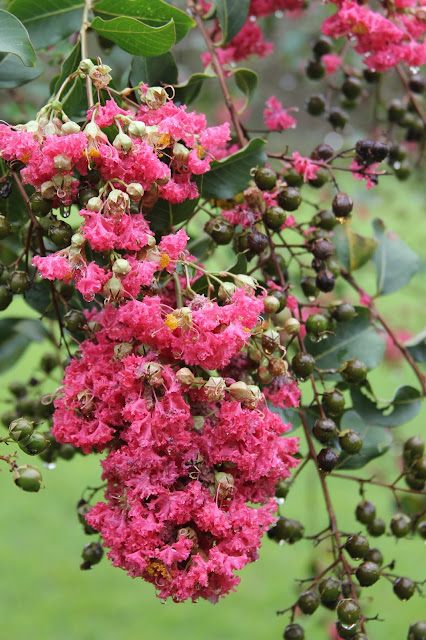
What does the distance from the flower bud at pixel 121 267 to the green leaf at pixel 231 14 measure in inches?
30.6

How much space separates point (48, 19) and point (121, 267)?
25.9 inches

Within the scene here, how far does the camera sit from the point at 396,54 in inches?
59.6

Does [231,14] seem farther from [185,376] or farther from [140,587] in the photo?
[140,587]

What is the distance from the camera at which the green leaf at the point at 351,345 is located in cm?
142

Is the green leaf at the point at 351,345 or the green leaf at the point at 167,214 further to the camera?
the green leaf at the point at 351,345

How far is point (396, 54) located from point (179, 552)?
111cm

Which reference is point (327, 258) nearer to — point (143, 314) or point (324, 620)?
point (143, 314)

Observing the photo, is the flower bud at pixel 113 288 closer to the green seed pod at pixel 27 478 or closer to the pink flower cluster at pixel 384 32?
the green seed pod at pixel 27 478

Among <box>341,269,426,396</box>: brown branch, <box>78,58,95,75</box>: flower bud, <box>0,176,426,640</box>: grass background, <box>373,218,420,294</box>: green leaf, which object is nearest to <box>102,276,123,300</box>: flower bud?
<box>78,58,95,75</box>: flower bud

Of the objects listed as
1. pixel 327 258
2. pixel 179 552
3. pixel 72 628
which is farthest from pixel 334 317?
pixel 72 628

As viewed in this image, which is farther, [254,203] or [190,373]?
[254,203]

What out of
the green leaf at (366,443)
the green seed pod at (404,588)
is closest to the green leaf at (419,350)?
the green leaf at (366,443)

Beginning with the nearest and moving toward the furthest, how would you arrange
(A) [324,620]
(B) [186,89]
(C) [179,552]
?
(C) [179,552] → (B) [186,89] → (A) [324,620]

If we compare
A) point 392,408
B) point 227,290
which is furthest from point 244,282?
point 392,408
